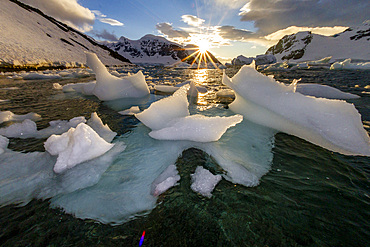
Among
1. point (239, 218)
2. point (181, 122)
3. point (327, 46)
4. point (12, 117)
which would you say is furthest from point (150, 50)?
point (239, 218)

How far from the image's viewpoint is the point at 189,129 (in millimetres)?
2547

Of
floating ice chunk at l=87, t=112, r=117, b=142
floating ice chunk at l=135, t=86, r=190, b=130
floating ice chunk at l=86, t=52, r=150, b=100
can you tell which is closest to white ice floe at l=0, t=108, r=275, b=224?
floating ice chunk at l=87, t=112, r=117, b=142

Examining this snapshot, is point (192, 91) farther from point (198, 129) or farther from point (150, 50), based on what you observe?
point (150, 50)

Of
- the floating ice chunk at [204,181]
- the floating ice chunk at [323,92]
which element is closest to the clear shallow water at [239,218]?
the floating ice chunk at [204,181]

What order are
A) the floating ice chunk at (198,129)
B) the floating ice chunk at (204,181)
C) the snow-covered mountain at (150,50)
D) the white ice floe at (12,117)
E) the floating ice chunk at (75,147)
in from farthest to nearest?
the snow-covered mountain at (150,50) → the white ice floe at (12,117) → the floating ice chunk at (198,129) → the floating ice chunk at (75,147) → the floating ice chunk at (204,181)

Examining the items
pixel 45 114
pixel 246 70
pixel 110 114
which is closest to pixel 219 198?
pixel 246 70

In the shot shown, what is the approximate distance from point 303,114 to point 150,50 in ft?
529

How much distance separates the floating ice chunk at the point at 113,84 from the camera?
5.37 m

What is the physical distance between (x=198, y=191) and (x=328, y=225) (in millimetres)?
1119

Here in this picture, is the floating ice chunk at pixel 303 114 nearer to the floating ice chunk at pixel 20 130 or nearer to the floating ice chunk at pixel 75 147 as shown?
the floating ice chunk at pixel 75 147

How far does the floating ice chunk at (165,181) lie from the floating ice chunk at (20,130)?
2.86 m

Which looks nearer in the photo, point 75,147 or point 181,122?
point 75,147

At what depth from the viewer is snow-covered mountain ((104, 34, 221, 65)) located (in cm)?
13400

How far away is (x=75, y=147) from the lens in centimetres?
202
